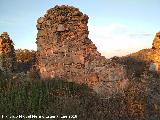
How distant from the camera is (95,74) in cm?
1346

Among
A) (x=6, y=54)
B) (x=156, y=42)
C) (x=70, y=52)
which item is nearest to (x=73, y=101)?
(x=70, y=52)

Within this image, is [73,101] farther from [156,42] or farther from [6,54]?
[6,54]

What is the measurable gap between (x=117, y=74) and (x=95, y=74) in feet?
2.95

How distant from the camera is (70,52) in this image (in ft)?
46.6

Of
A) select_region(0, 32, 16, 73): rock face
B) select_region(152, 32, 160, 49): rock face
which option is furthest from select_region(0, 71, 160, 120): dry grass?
select_region(0, 32, 16, 73): rock face

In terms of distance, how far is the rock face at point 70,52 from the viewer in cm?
1351

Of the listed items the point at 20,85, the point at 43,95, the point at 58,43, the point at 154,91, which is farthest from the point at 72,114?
the point at 154,91

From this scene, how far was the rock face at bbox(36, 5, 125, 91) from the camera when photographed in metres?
13.5

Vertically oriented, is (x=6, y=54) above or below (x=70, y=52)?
above

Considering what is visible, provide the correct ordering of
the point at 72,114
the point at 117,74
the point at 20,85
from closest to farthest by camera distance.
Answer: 1. the point at 72,114
2. the point at 20,85
3. the point at 117,74

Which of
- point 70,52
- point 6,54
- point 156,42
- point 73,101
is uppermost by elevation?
point 156,42

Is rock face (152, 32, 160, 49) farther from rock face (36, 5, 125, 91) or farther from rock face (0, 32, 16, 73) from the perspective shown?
rock face (36, 5, 125, 91)

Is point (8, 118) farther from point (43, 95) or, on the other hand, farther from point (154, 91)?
point (154, 91)

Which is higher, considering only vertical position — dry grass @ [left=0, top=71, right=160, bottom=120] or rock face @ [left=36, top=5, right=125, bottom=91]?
rock face @ [left=36, top=5, right=125, bottom=91]
